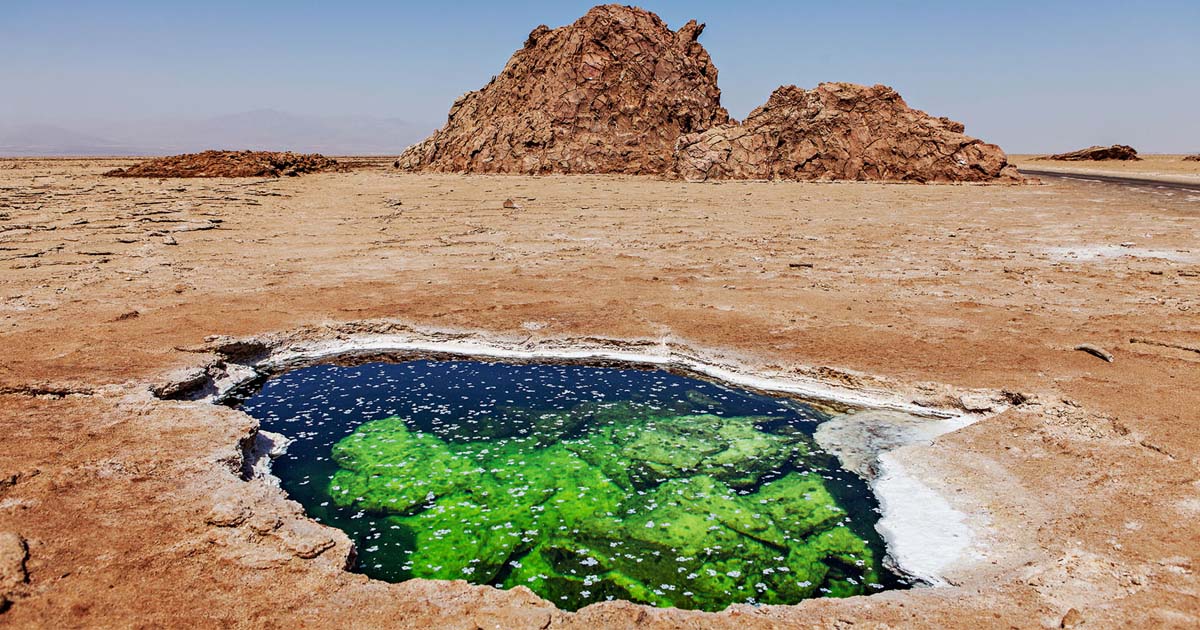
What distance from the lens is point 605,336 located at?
28.7ft

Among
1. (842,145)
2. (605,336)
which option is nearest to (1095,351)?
(605,336)

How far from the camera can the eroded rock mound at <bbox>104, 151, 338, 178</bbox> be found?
30.5 meters

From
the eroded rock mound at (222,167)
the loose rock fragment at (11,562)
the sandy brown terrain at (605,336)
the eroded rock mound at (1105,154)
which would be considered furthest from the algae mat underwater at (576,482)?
the eroded rock mound at (1105,154)

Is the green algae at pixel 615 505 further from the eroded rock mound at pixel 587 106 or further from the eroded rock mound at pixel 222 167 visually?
the eroded rock mound at pixel 587 106

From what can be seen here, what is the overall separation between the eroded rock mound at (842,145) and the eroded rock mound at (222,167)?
18071 mm

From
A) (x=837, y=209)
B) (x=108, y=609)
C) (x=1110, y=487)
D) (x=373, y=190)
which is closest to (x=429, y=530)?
(x=108, y=609)

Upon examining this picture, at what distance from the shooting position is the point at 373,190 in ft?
85.5

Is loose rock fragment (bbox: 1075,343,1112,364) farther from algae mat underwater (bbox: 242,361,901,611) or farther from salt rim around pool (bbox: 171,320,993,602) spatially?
algae mat underwater (bbox: 242,361,901,611)

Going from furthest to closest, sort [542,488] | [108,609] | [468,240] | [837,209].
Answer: [837,209], [468,240], [542,488], [108,609]

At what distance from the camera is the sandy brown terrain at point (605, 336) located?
3.80 metres

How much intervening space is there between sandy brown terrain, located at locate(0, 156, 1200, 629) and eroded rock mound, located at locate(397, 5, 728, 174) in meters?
15.9

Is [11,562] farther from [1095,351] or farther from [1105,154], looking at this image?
[1105,154]

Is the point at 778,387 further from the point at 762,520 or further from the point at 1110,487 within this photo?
the point at 1110,487

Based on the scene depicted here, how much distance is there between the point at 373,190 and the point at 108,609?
23.9m
